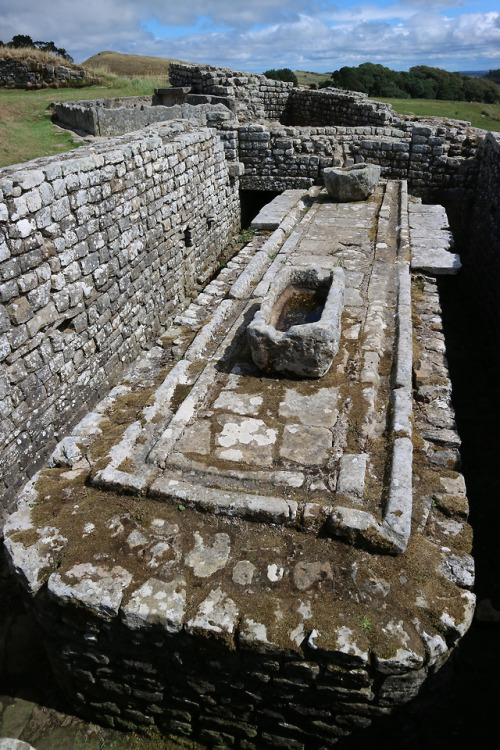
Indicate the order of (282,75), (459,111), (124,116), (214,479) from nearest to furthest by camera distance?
(214,479)
(124,116)
(459,111)
(282,75)

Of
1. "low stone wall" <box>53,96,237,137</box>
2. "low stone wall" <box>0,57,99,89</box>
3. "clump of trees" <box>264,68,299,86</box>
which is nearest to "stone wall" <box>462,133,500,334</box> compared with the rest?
"low stone wall" <box>53,96,237,137</box>

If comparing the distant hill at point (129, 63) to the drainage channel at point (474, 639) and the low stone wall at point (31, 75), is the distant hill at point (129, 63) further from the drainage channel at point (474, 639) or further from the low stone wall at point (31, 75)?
the drainage channel at point (474, 639)

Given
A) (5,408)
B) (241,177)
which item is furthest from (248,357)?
(241,177)

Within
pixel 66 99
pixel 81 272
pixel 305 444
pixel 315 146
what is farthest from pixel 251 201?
pixel 305 444

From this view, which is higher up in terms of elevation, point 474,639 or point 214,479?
point 214,479

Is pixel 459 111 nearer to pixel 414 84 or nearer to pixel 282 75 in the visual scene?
pixel 282 75

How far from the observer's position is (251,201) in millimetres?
13609

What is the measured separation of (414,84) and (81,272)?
124 ft

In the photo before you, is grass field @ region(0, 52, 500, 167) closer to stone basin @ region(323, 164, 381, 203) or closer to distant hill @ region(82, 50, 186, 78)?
distant hill @ region(82, 50, 186, 78)

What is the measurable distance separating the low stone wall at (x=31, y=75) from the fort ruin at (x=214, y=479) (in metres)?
14.2

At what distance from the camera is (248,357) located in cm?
571

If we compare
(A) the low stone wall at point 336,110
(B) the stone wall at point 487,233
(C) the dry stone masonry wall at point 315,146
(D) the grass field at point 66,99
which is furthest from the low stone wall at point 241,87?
(B) the stone wall at point 487,233

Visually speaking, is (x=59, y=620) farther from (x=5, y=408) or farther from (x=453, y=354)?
(x=453, y=354)

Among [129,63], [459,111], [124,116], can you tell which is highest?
[129,63]
